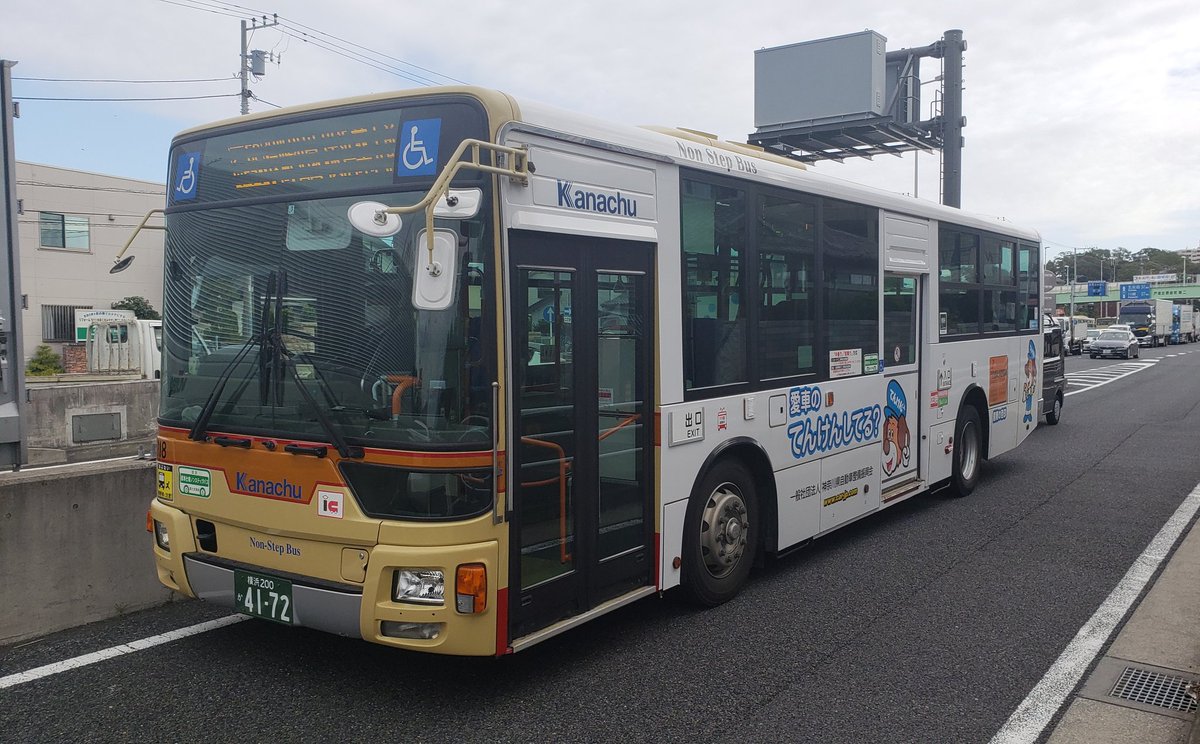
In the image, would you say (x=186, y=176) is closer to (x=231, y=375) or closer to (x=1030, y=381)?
(x=231, y=375)

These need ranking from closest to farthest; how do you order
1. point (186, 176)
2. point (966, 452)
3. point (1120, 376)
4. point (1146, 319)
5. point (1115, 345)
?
1. point (186, 176)
2. point (966, 452)
3. point (1120, 376)
4. point (1115, 345)
5. point (1146, 319)

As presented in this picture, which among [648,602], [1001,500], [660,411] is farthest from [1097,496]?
[660,411]

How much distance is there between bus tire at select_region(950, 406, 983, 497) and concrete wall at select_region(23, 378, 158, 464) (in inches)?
467

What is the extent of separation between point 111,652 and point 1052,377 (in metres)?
15.6

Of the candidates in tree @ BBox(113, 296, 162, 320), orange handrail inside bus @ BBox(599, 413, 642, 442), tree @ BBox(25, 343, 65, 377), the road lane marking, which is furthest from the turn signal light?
tree @ BBox(113, 296, 162, 320)

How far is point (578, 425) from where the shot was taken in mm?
4824

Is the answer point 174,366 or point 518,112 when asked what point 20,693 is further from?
point 518,112

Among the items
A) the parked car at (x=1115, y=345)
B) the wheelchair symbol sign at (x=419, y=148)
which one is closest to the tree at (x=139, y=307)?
the wheelchair symbol sign at (x=419, y=148)

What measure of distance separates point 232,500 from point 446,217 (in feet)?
6.13

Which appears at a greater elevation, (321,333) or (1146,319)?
(1146,319)

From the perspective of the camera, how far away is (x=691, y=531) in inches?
225

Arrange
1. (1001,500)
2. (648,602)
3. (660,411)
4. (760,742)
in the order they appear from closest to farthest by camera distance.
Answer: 1. (760,742)
2. (660,411)
3. (648,602)
4. (1001,500)

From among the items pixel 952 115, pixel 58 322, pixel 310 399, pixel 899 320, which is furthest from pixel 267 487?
pixel 58 322

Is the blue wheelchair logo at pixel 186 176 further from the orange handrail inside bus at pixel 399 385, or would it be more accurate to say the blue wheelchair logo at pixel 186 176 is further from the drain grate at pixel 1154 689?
the drain grate at pixel 1154 689
